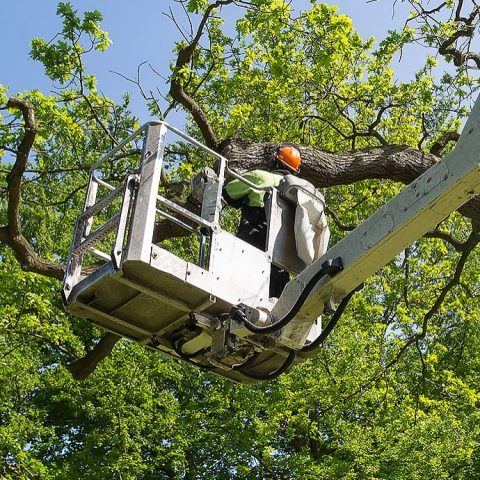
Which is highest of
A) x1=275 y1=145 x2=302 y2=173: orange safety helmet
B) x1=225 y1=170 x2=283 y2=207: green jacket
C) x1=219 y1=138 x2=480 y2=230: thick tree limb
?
x1=219 y1=138 x2=480 y2=230: thick tree limb

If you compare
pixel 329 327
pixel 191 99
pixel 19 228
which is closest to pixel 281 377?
pixel 191 99

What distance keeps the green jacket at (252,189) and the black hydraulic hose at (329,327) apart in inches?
48.7

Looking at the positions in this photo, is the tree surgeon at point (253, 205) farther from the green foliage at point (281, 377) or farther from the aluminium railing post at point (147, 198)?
the green foliage at point (281, 377)

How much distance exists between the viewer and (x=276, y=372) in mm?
6816

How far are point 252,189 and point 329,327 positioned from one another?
1516mm

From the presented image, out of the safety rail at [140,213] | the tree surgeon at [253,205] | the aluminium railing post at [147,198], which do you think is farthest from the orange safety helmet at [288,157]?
the aluminium railing post at [147,198]

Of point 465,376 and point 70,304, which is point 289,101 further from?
point 465,376

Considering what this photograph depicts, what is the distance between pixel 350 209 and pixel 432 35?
12.0 feet

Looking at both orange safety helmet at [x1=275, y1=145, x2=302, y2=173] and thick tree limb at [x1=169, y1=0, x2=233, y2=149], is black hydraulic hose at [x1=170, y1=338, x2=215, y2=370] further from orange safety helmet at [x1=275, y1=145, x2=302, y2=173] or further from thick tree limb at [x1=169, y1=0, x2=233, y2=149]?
thick tree limb at [x1=169, y1=0, x2=233, y2=149]

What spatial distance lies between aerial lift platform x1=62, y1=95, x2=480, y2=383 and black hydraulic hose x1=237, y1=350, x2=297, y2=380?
0.05 feet

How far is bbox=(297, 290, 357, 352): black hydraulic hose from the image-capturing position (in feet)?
19.5

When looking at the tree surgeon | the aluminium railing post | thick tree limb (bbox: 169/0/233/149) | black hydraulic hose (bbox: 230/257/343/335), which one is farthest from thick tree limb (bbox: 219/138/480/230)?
black hydraulic hose (bbox: 230/257/343/335)

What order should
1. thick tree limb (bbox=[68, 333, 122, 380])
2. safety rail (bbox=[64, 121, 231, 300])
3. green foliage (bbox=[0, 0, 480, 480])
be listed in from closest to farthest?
safety rail (bbox=[64, 121, 231, 300])
thick tree limb (bbox=[68, 333, 122, 380])
green foliage (bbox=[0, 0, 480, 480])

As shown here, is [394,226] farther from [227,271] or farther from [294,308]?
[227,271]
